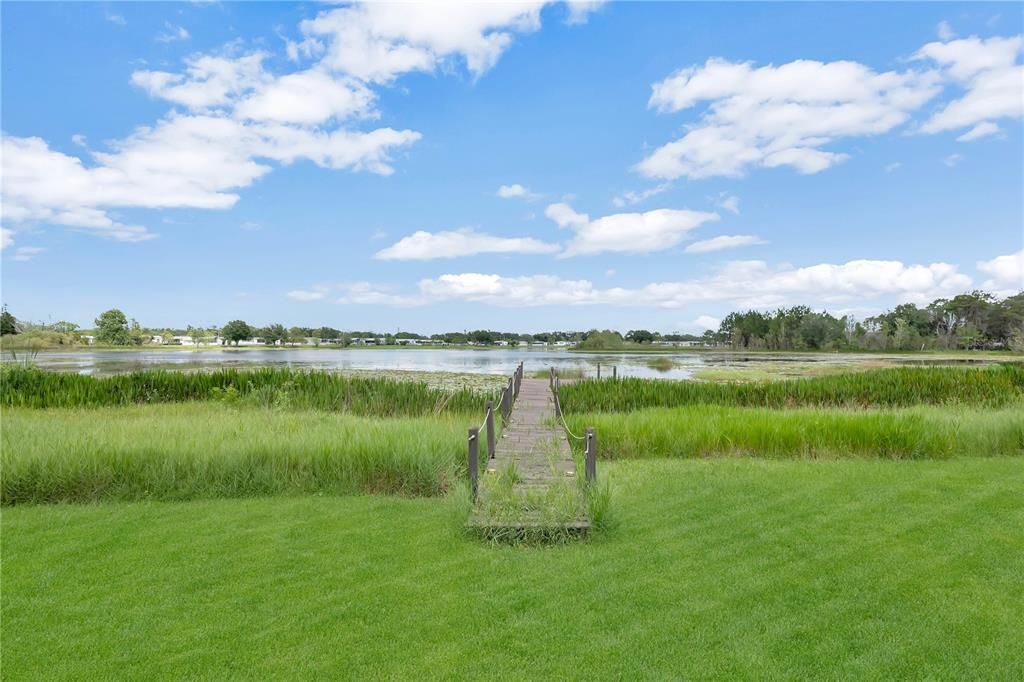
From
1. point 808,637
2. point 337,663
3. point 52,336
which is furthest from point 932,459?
point 52,336

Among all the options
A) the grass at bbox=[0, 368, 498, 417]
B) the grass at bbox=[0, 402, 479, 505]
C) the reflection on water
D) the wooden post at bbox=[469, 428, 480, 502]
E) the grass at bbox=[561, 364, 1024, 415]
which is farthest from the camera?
the reflection on water

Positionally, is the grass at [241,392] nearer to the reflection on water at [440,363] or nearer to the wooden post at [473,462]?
the wooden post at [473,462]

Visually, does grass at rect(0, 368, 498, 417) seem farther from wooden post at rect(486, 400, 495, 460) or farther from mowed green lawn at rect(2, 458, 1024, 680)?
mowed green lawn at rect(2, 458, 1024, 680)

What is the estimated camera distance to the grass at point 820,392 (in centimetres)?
1373

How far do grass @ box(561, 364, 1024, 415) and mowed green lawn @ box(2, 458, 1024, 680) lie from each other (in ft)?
25.7

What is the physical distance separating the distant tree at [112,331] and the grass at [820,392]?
276ft

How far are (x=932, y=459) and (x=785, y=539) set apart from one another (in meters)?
5.41

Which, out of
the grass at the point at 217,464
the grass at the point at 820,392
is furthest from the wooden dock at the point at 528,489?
the grass at the point at 820,392

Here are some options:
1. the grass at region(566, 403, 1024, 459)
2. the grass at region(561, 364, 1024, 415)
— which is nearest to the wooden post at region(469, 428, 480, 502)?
the grass at region(566, 403, 1024, 459)

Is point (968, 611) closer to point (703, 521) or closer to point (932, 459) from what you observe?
point (703, 521)

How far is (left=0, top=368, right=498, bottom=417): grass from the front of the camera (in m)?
13.5

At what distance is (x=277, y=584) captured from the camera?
3971mm

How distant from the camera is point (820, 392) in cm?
1477

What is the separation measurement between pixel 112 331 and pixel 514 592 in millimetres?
91737
